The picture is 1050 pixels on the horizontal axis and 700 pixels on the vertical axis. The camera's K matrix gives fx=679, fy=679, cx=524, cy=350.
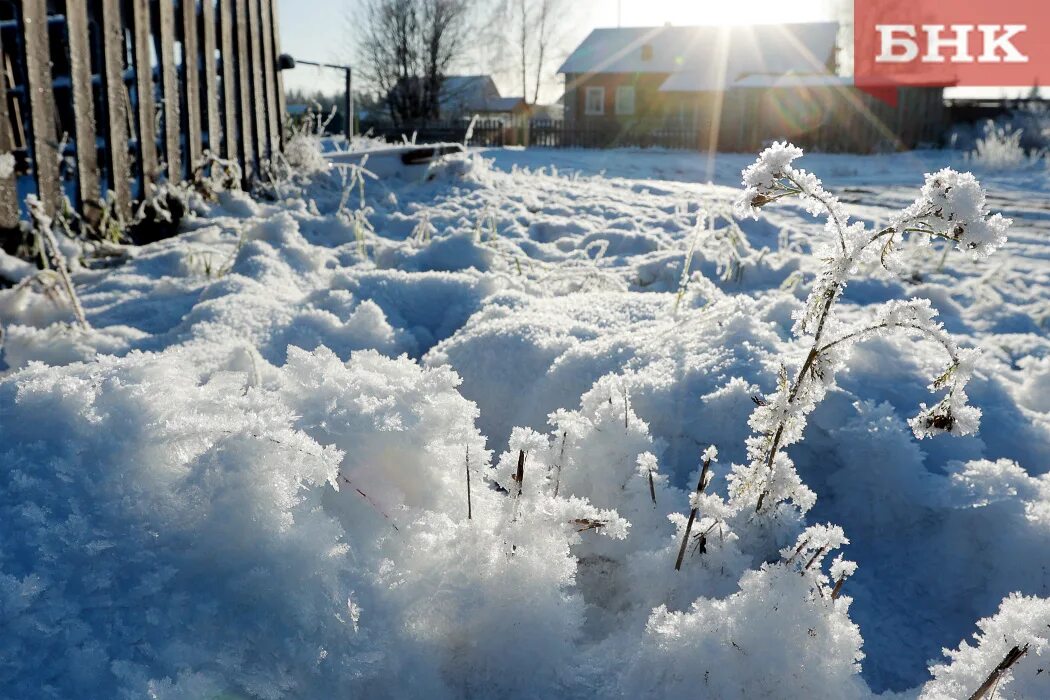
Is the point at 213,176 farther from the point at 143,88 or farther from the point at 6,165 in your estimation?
the point at 6,165

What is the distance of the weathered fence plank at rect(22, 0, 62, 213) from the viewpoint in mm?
2725

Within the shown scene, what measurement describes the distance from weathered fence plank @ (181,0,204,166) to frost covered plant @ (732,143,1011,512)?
3948 millimetres

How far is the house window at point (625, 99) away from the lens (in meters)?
34.1

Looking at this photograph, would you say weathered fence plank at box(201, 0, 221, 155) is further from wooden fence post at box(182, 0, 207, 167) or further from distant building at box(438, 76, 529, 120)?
distant building at box(438, 76, 529, 120)

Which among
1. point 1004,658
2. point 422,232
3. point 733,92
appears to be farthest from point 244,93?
point 733,92

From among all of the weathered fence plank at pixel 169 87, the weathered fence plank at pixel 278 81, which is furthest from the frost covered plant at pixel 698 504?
the weathered fence plank at pixel 278 81

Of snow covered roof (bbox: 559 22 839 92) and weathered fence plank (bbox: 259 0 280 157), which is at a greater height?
snow covered roof (bbox: 559 22 839 92)

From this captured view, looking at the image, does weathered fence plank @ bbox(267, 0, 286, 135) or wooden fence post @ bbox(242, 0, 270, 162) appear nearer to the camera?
wooden fence post @ bbox(242, 0, 270, 162)

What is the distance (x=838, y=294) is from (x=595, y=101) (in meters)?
36.3

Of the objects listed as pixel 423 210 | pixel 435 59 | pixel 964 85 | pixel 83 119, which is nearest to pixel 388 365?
pixel 83 119

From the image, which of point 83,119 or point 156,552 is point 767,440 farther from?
point 83,119

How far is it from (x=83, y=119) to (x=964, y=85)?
30.2 m

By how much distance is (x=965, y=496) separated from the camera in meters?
1.31

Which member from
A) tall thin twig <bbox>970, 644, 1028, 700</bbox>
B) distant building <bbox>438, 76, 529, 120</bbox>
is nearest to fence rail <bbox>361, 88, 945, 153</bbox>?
distant building <bbox>438, 76, 529, 120</bbox>
